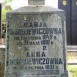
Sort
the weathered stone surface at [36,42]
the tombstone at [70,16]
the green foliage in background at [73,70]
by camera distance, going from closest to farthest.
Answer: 1. the weathered stone surface at [36,42]
2. the green foliage in background at [73,70]
3. the tombstone at [70,16]

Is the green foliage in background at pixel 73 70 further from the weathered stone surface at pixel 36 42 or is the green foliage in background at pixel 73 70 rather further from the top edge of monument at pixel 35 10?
the top edge of monument at pixel 35 10

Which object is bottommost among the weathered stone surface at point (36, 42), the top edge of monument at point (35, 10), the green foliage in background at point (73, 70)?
the green foliage in background at point (73, 70)

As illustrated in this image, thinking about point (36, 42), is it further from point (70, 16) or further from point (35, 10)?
point (70, 16)

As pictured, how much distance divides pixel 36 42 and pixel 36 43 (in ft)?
0.05

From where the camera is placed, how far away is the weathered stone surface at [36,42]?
24.9ft

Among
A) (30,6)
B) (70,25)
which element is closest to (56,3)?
(70,25)

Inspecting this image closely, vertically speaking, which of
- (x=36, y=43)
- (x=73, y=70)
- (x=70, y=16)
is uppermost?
(x=70, y=16)

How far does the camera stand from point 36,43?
25.0 feet

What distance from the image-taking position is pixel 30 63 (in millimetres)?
7633

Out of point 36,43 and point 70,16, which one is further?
point 70,16

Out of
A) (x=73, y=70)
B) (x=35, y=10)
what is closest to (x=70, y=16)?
(x=73, y=70)

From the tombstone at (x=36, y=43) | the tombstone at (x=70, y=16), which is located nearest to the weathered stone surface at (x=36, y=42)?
the tombstone at (x=36, y=43)

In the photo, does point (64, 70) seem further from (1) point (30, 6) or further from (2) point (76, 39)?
(2) point (76, 39)

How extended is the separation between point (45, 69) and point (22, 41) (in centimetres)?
58
